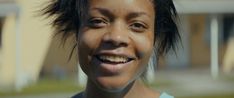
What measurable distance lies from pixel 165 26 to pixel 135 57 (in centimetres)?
29

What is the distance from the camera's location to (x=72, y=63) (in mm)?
20391

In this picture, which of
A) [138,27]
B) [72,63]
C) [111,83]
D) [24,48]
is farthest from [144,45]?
[24,48]

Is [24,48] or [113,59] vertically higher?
[113,59]

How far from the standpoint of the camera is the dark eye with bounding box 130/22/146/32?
1.71 meters

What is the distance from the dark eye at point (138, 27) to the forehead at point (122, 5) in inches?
1.5

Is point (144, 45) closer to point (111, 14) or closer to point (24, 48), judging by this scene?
point (111, 14)

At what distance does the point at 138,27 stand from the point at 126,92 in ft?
0.89

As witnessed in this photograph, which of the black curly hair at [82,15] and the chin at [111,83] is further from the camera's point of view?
the black curly hair at [82,15]

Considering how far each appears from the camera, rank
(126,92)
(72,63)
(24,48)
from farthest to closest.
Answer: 1. (24,48)
2. (72,63)
3. (126,92)

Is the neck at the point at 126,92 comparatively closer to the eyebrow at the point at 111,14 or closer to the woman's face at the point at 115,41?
the woman's face at the point at 115,41

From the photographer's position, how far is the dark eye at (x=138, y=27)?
1712 mm

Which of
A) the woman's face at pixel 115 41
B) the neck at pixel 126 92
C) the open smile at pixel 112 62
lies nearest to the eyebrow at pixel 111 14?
the woman's face at pixel 115 41

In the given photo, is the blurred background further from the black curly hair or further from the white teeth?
the white teeth

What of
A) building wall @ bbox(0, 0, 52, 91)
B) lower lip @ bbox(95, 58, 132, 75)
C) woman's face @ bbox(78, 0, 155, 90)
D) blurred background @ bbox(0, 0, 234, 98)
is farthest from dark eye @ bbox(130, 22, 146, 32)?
building wall @ bbox(0, 0, 52, 91)
